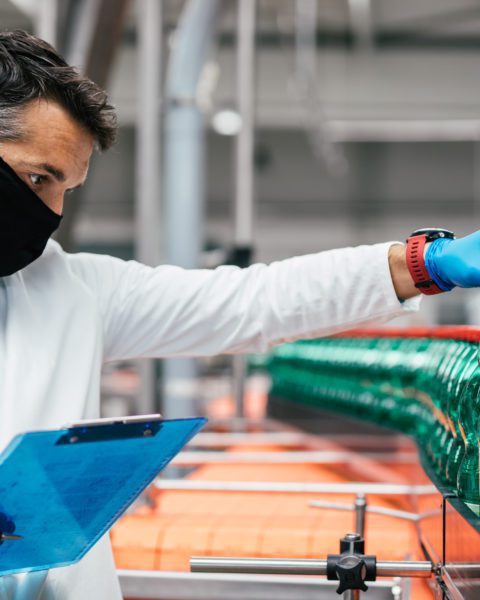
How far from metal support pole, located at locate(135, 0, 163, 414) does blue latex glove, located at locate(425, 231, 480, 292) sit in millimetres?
1549

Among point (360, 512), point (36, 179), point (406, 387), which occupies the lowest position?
point (360, 512)

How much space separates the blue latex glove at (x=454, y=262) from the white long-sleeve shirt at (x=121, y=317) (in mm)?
114

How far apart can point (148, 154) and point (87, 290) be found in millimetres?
1551

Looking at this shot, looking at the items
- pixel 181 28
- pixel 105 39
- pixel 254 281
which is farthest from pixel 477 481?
pixel 181 28

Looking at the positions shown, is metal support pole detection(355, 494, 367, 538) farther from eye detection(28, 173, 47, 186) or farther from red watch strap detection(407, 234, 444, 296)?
eye detection(28, 173, 47, 186)

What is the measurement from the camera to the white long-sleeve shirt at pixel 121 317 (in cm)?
145

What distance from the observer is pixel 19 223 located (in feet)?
4.71

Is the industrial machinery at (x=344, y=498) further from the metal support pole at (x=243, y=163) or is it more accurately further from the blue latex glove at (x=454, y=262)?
the metal support pole at (x=243, y=163)

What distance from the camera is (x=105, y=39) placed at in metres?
3.18

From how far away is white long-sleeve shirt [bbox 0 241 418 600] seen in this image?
145cm

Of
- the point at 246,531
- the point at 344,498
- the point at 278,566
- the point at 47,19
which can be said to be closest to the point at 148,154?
the point at 47,19

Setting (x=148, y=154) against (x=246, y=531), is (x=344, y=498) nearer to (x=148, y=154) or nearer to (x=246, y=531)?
(x=246, y=531)

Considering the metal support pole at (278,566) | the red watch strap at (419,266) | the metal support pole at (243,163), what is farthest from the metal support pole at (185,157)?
the metal support pole at (278,566)

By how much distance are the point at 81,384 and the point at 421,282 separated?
61 centimetres
